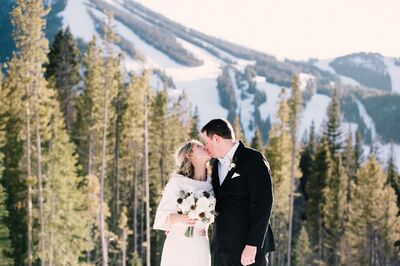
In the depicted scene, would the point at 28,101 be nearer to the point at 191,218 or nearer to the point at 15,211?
the point at 15,211

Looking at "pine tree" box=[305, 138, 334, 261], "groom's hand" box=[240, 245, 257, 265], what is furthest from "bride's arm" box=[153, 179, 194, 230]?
"pine tree" box=[305, 138, 334, 261]

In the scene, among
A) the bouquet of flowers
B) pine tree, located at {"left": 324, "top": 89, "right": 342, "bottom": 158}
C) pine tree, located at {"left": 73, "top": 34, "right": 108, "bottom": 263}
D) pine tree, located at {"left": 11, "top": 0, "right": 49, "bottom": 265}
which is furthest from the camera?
pine tree, located at {"left": 324, "top": 89, "right": 342, "bottom": 158}

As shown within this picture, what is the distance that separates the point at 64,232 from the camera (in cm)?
3512

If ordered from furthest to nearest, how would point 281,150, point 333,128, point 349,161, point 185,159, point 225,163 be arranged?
point 333,128 < point 349,161 < point 281,150 < point 185,159 < point 225,163

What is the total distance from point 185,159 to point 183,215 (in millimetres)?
697

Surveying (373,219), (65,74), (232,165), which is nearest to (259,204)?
(232,165)

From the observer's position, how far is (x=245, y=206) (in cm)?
713

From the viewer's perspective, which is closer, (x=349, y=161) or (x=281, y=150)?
(x=281, y=150)

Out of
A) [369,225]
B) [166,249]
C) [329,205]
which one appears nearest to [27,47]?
[166,249]

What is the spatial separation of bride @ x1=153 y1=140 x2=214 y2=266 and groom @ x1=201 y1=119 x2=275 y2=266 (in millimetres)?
478

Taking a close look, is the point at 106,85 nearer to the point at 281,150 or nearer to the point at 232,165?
the point at 281,150

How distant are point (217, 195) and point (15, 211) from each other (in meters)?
29.1

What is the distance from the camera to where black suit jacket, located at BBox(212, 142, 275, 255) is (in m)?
6.90

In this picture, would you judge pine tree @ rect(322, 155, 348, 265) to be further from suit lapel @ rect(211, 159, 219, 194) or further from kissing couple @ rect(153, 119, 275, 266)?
suit lapel @ rect(211, 159, 219, 194)
